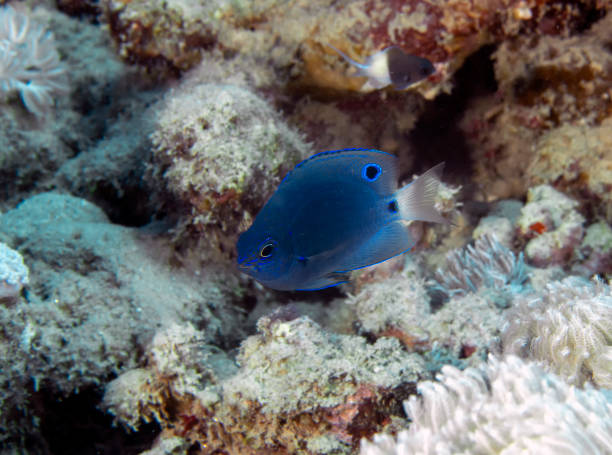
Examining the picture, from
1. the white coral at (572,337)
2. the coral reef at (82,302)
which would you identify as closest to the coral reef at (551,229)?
the white coral at (572,337)

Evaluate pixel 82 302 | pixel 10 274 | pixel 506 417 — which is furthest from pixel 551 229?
pixel 10 274

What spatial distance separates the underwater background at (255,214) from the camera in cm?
236

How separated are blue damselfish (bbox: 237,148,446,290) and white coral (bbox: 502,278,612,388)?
40.4 inches

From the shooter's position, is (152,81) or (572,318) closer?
(572,318)

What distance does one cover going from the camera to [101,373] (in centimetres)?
301

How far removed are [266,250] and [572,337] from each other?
1.78 meters

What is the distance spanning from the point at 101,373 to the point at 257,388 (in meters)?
1.37

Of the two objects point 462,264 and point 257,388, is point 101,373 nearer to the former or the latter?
point 257,388

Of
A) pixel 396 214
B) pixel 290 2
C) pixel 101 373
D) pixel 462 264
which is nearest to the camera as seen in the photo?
pixel 396 214

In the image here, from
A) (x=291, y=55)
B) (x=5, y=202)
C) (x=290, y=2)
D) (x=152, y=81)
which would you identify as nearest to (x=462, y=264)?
(x=291, y=55)

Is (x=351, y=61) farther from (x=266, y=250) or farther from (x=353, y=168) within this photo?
(x=266, y=250)

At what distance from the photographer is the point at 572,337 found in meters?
2.26

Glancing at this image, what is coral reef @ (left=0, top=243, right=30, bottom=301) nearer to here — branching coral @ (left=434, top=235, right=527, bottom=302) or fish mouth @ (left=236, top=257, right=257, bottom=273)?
fish mouth @ (left=236, top=257, right=257, bottom=273)

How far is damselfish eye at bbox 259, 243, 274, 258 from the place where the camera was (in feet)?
6.58
